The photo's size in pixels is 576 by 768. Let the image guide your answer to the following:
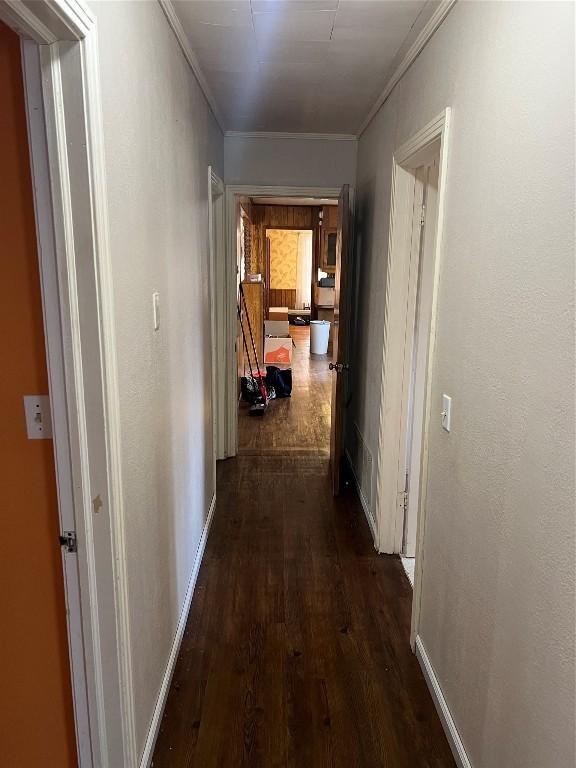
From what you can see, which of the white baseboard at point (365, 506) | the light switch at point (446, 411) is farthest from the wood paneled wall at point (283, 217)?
the light switch at point (446, 411)

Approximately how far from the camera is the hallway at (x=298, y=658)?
1.83 metres

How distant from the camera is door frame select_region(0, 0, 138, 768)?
3.69 feet

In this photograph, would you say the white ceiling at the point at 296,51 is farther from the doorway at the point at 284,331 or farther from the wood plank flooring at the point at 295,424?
the wood plank flooring at the point at 295,424

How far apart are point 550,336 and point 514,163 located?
483 millimetres

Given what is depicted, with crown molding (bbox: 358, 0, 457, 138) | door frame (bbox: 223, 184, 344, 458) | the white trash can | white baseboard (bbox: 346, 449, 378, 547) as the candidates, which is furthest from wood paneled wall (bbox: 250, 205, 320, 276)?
crown molding (bbox: 358, 0, 457, 138)

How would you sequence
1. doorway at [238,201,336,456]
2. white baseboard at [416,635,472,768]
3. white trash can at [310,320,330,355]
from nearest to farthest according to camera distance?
white baseboard at [416,635,472,768] → doorway at [238,201,336,456] → white trash can at [310,320,330,355]

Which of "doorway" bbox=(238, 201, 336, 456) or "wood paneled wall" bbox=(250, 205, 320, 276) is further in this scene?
"wood paneled wall" bbox=(250, 205, 320, 276)

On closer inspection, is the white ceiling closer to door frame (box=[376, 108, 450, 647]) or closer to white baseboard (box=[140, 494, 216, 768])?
door frame (box=[376, 108, 450, 647])

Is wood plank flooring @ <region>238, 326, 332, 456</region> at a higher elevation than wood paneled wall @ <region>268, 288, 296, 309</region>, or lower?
lower

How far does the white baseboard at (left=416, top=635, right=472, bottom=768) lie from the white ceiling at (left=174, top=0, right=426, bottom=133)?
7.75ft

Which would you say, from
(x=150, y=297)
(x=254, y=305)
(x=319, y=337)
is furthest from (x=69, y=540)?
(x=319, y=337)

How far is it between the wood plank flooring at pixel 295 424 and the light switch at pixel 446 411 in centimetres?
275

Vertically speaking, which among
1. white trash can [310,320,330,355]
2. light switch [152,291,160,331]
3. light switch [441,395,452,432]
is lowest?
white trash can [310,320,330,355]

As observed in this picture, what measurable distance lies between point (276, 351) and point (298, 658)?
5.44 m
